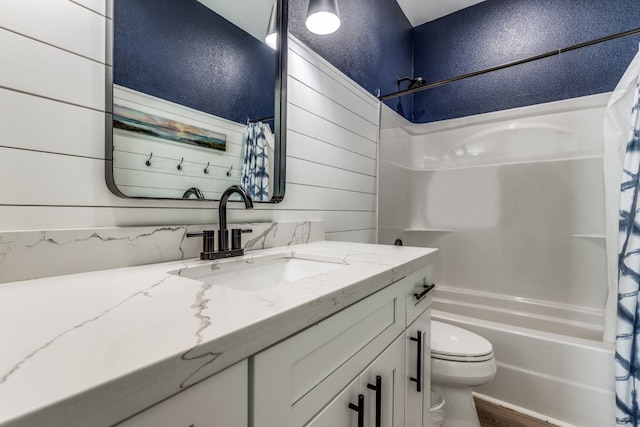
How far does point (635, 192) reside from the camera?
49.8 inches

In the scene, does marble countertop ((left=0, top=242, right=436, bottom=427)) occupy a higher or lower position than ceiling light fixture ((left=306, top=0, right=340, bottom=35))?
lower

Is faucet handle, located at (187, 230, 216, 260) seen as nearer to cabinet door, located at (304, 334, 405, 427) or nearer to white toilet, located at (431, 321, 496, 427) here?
cabinet door, located at (304, 334, 405, 427)

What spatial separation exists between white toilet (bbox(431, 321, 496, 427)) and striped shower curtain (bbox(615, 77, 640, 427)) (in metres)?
0.49

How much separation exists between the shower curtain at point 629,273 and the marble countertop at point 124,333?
1.31 meters

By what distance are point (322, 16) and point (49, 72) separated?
997mm

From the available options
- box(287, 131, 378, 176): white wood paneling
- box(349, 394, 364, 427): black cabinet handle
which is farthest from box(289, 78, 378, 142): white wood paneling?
box(349, 394, 364, 427): black cabinet handle

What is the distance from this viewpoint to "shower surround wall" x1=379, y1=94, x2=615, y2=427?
1.78m

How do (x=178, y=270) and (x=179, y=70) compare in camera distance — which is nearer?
(x=178, y=270)

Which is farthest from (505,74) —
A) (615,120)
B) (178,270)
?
(178,270)

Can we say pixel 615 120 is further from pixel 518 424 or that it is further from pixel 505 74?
pixel 518 424

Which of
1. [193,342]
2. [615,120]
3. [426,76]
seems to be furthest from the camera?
[426,76]

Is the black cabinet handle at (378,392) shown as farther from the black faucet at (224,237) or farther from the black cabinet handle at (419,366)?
the black faucet at (224,237)

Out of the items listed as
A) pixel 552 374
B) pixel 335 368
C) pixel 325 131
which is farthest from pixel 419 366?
pixel 325 131

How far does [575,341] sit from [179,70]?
2.00 m
